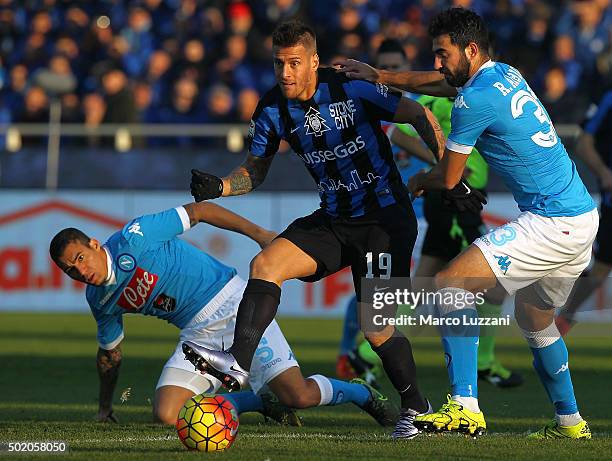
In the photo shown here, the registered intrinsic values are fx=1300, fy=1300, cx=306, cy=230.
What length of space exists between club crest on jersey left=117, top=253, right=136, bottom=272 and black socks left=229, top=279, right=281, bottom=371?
1154 mm

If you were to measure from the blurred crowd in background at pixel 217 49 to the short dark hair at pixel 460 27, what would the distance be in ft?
30.2

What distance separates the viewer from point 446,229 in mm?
10055

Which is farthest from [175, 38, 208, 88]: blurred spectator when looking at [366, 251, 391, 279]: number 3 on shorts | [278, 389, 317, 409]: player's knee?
[366, 251, 391, 279]: number 3 on shorts

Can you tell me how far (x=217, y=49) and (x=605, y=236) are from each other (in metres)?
8.77

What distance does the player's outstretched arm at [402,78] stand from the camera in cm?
722

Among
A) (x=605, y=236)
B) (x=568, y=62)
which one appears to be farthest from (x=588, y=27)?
(x=605, y=236)

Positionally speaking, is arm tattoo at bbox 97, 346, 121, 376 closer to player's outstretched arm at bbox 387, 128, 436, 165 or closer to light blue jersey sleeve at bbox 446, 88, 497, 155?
light blue jersey sleeve at bbox 446, 88, 497, 155

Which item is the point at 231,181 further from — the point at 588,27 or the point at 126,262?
the point at 588,27

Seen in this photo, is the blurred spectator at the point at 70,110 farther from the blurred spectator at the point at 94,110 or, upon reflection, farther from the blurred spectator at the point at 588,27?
the blurred spectator at the point at 588,27

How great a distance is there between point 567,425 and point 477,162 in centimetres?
335

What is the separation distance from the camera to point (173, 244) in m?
8.16

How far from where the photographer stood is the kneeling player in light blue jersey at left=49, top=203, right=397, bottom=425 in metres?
7.71

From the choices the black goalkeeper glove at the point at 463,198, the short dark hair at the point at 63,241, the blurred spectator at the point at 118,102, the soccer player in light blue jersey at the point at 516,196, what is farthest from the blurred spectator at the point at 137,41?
the soccer player in light blue jersey at the point at 516,196

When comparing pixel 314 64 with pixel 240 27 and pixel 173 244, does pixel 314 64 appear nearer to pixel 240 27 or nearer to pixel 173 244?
pixel 173 244
